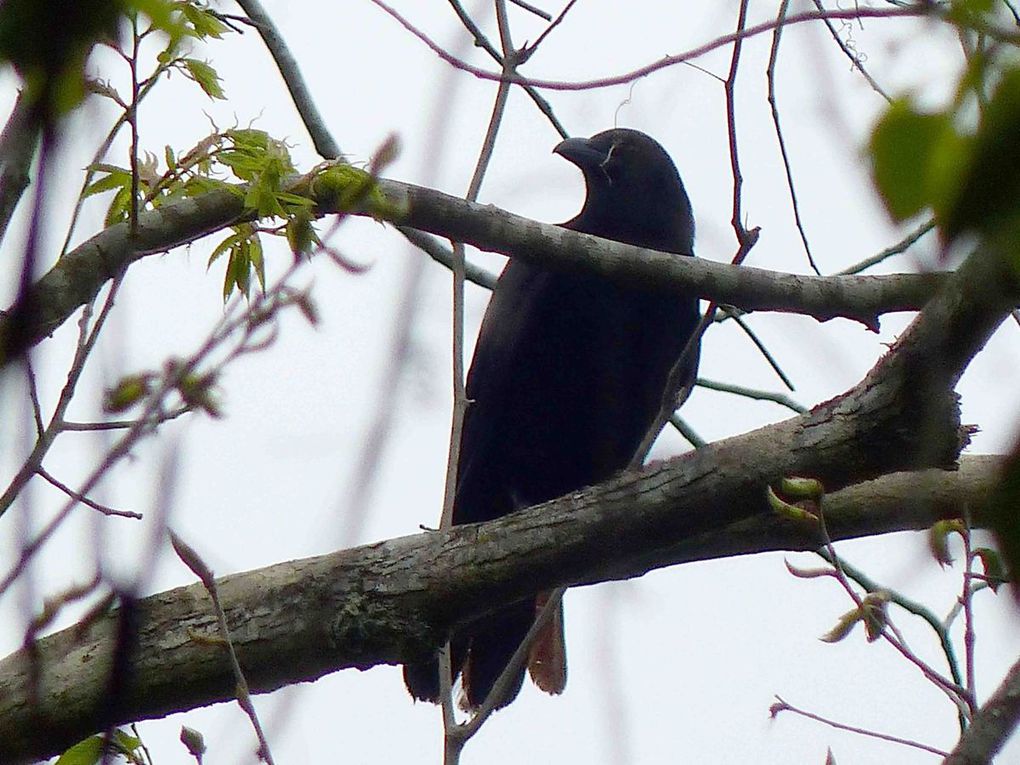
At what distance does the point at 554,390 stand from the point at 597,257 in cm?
129

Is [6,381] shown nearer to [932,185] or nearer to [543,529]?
[932,185]

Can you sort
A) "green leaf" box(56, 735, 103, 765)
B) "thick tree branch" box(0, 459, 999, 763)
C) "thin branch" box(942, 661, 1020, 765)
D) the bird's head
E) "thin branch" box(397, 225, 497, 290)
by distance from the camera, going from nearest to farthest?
"thin branch" box(942, 661, 1020, 765) < "green leaf" box(56, 735, 103, 765) < "thick tree branch" box(0, 459, 999, 763) < "thin branch" box(397, 225, 497, 290) < the bird's head

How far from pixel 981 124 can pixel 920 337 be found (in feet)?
5.16

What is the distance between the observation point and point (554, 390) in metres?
4.12

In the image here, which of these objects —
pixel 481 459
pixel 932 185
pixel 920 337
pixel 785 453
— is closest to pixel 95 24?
pixel 932 185

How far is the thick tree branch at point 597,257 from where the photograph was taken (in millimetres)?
2545

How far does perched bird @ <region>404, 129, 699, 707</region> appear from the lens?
4.00 m

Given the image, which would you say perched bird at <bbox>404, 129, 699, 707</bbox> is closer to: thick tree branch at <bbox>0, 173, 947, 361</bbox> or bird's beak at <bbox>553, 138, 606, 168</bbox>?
bird's beak at <bbox>553, 138, 606, 168</bbox>

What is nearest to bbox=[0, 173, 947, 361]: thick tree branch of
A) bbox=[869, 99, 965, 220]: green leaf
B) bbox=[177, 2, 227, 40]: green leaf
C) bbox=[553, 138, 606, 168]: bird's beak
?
bbox=[177, 2, 227, 40]: green leaf

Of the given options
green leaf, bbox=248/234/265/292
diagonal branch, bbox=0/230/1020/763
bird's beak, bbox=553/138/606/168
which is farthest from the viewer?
→ bird's beak, bbox=553/138/606/168

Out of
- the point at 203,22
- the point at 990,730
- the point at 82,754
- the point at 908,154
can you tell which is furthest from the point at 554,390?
the point at 908,154

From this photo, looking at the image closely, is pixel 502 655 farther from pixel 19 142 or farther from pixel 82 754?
pixel 19 142

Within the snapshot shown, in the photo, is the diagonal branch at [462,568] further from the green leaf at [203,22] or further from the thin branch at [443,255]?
the green leaf at [203,22]

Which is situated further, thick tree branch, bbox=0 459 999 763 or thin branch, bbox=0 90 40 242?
thick tree branch, bbox=0 459 999 763
